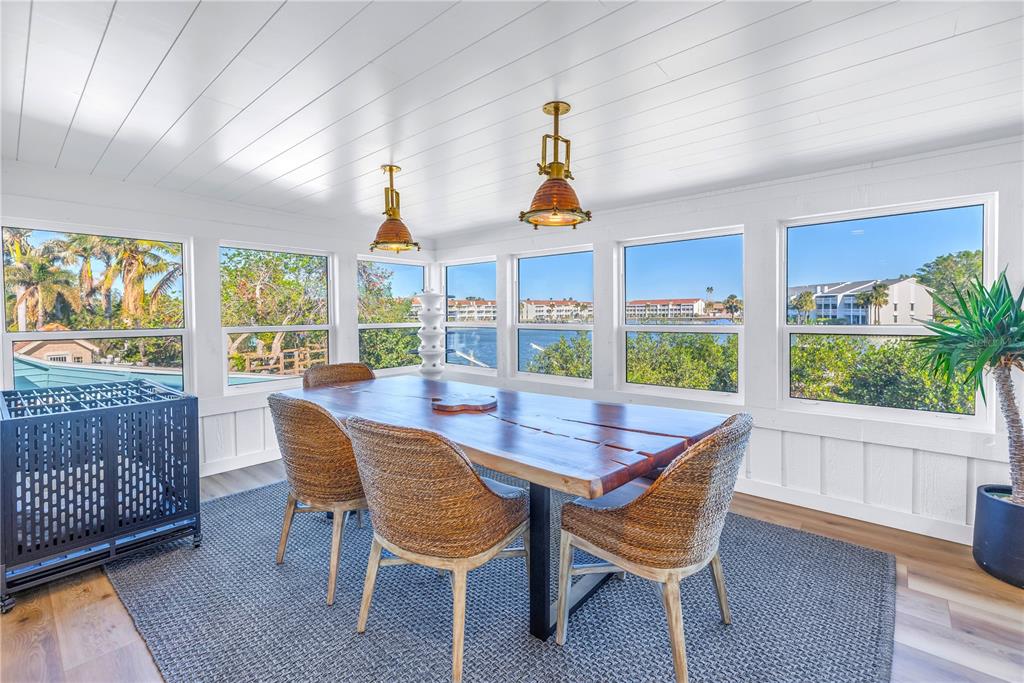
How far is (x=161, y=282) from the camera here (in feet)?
11.7

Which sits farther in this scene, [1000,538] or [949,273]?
[949,273]

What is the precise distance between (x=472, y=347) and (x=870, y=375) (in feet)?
11.8

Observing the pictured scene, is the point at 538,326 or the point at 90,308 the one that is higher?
the point at 90,308

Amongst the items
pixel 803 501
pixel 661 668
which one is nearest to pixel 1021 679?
pixel 661 668

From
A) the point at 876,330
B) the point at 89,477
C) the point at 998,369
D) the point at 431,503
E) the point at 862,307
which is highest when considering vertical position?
the point at 862,307

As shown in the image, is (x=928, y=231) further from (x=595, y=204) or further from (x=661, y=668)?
(x=661, y=668)

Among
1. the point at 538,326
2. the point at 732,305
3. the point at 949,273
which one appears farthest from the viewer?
the point at 538,326

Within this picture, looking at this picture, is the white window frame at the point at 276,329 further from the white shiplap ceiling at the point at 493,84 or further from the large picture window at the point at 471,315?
the large picture window at the point at 471,315

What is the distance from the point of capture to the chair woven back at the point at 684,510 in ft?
4.66

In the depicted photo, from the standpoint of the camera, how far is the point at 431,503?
5.09ft

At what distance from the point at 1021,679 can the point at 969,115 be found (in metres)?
2.27

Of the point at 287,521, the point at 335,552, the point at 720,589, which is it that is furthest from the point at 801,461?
the point at 287,521

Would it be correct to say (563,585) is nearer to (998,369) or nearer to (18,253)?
(998,369)

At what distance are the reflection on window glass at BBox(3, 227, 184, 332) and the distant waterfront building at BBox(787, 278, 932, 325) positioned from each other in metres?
4.53
